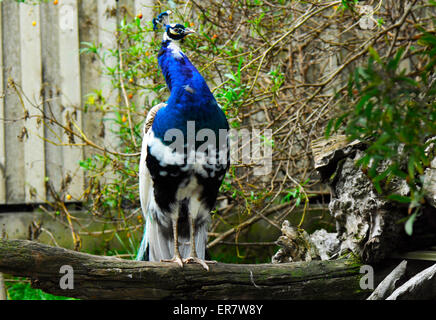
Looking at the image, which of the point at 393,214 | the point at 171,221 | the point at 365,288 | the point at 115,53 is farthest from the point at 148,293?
the point at 115,53

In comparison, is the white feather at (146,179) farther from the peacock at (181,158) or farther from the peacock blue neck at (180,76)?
the peacock blue neck at (180,76)

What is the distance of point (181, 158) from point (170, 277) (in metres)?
0.60

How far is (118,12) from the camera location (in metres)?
4.23

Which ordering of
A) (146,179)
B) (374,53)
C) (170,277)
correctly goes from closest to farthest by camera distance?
(374,53) → (170,277) → (146,179)

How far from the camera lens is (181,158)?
8.82 feet

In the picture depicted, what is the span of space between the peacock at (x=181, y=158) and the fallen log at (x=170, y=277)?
108 mm

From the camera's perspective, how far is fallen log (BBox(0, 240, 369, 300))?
2.18 metres

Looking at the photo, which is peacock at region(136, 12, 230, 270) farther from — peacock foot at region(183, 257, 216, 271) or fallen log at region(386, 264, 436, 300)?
fallen log at region(386, 264, 436, 300)

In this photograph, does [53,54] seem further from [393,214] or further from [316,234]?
[393,214]

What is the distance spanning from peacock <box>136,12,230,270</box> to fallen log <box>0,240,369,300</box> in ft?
0.35

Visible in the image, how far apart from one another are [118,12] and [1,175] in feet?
5.29

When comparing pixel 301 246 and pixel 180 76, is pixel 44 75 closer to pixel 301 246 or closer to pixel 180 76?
pixel 180 76

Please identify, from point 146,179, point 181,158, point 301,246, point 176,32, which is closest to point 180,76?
point 176,32

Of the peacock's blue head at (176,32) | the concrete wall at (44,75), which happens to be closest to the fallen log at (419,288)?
the peacock's blue head at (176,32)
